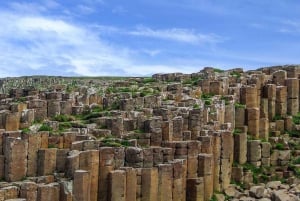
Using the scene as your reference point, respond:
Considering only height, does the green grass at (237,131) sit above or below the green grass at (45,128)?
below

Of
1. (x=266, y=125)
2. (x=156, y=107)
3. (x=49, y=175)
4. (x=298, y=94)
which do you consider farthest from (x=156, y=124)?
(x=298, y=94)

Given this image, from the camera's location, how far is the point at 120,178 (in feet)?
87.5

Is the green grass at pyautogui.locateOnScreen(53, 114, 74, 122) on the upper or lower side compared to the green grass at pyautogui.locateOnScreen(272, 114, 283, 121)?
lower

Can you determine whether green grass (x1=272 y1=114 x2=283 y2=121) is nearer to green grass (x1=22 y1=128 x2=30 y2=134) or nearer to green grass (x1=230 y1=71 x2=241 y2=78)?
green grass (x1=230 y1=71 x2=241 y2=78)

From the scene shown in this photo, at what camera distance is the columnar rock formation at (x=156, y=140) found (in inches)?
1047

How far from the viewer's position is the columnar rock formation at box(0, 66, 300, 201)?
26594 mm

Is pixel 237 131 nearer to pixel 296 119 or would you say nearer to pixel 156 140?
pixel 296 119

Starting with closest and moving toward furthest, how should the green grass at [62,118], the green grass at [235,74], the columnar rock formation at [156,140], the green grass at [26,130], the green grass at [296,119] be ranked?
1. the columnar rock formation at [156,140]
2. the green grass at [26,130]
3. the green grass at [62,118]
4. the green grass at [296,119]
5. the green grass at [235,74]

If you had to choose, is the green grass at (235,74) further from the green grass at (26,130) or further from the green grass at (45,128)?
the green grass at (26,130)

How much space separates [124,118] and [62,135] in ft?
14.9

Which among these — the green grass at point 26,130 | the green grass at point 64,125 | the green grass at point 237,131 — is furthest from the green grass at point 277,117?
the green grass at point 26,130

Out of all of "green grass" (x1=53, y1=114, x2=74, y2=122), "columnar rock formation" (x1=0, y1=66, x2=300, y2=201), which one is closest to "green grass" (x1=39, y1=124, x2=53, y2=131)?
"columnar rock formation" (x1=0, y1=66, x2=300, y2=201)

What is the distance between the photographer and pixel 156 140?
31.0 meters

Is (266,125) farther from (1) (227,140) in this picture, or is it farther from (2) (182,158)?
(2) (182,158)
